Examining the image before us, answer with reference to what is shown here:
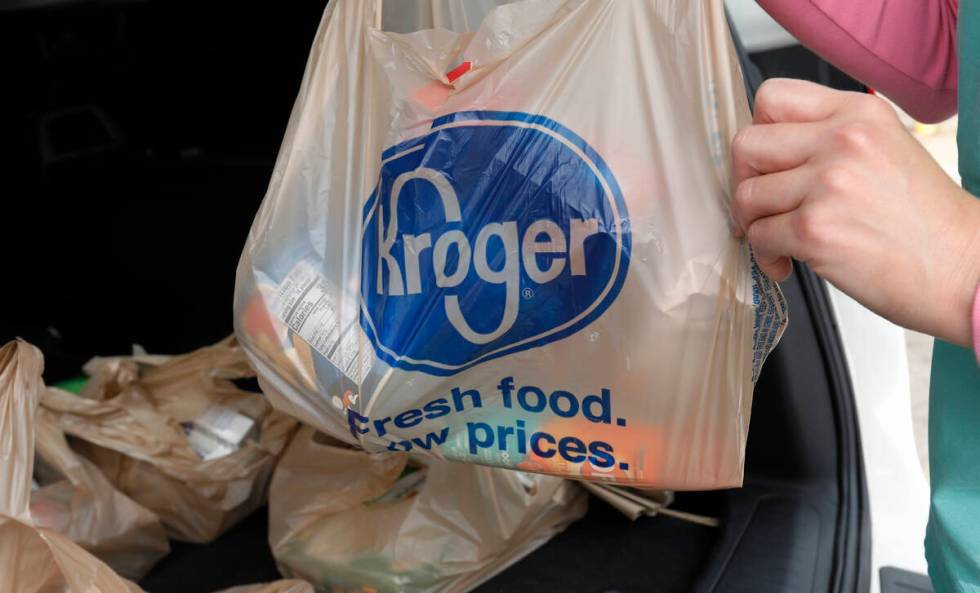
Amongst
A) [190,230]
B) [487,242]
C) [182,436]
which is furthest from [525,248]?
[190,230]

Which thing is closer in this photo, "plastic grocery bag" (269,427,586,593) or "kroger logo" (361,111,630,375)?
"kroger logo" (361,111,630,375)

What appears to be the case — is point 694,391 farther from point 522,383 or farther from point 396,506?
point 396,506

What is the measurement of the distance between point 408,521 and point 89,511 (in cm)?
53

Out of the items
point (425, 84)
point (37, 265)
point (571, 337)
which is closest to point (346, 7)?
point (425, 84)

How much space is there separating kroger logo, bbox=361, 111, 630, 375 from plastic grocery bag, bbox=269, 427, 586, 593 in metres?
0.51

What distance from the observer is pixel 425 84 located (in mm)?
806

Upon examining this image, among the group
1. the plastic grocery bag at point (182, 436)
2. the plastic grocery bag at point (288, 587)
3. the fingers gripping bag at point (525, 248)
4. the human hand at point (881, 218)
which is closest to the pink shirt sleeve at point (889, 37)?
the fingers gripping bag at point (525, 248)

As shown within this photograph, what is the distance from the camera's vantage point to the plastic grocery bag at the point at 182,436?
1.50 meters

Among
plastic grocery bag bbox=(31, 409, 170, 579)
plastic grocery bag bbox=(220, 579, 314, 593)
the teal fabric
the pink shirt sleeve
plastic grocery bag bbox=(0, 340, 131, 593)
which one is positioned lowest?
plastic grocery bag bbox=(31, 409, 170, 579)

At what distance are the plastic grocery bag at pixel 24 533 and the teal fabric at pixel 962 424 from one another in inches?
29.6

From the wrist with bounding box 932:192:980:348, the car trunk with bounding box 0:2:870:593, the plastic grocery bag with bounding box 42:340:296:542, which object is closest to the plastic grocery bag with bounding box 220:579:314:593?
the car trunk with bounding box 0:2:870:593

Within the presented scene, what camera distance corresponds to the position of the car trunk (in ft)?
4.14

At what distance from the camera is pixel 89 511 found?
1.43m

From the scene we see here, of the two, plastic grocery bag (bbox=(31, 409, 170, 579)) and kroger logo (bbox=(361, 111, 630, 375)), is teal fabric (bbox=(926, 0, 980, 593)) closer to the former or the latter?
kroger logo (bbox=(361, 111, 630, 375))
